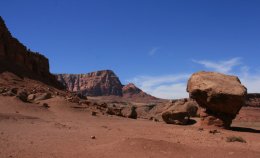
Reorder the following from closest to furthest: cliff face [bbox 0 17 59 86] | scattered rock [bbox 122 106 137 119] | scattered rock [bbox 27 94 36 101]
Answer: scattered rock [bbox 27 94 36 101] < scattered rock [bbox 122 106 137 119] < cliff face [bbox 0 17 59 86]

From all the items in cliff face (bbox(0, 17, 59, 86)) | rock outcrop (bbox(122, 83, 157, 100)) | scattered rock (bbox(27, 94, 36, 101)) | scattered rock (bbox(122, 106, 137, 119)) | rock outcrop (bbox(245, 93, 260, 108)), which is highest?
rock outcrop (bbox(122, 83, 157, 100))

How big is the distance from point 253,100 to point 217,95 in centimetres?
6221

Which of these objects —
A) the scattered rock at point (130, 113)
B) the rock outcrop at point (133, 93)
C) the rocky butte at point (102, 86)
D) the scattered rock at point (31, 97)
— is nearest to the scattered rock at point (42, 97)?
the scattered rock at point (31, 97)

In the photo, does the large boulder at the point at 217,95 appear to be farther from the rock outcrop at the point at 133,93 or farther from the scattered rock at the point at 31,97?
the rock outcrop at the point at 133,93

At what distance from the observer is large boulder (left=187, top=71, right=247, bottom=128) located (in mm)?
22953

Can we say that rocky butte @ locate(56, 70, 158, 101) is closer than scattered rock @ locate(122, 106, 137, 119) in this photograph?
No

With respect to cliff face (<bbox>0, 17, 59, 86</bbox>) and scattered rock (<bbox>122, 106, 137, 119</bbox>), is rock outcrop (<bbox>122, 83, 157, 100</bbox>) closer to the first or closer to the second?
cliff face (<bbox>0, 17, 59, 86</bbox>)

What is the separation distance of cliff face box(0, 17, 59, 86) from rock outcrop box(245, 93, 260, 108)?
42157 millimetres

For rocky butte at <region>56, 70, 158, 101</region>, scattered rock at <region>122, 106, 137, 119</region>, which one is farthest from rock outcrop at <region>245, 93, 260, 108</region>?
rocky butte at <region>56, 70, 158, 101</region>

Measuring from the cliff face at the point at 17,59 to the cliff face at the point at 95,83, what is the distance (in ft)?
376

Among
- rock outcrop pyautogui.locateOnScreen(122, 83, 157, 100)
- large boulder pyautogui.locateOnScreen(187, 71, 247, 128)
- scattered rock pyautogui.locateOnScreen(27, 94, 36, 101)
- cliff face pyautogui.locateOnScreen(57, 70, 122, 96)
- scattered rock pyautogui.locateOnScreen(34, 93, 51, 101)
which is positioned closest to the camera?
large boulder pyautogui.locateOnScreen(187, 71, 247, 128)

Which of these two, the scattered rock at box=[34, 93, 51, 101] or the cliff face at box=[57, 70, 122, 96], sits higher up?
the cliff face at box=[57, 70, 122, 96]

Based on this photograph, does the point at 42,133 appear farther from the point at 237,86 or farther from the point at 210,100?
the point at 237,86

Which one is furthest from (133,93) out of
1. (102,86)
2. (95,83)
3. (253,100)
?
(253,100)
